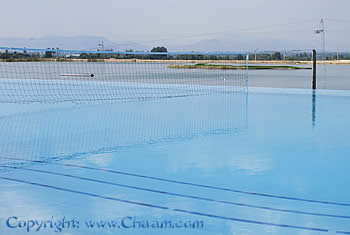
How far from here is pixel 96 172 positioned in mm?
5805

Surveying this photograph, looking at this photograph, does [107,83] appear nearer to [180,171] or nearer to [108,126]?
[108,126]

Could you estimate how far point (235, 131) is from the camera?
9.05 m

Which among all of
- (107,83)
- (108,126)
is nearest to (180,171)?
(108,126)

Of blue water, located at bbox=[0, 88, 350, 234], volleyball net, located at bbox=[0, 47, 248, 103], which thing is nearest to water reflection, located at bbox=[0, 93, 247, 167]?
blue water, located at bbox=[0, 88, 350, 234]

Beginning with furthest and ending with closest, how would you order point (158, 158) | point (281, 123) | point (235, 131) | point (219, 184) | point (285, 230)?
point (281, 123) < point (235, 131) < point (158, 158) < point (219, 184) < point (285, 230)

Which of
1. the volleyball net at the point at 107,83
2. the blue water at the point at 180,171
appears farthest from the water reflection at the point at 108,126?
the volleyball net at the point at 107,83

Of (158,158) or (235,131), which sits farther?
(235,131)

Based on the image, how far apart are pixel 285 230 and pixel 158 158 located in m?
3.03

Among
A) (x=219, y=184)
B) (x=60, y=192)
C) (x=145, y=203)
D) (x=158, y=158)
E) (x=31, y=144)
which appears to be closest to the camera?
(x=145, y=203)

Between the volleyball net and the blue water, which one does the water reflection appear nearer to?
the blue water

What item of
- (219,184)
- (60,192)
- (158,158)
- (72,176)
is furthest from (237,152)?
(60,192)

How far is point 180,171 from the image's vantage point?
588cm

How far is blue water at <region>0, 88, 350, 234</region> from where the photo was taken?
4176mm

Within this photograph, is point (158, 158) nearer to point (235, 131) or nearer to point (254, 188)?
point (254, 188)
